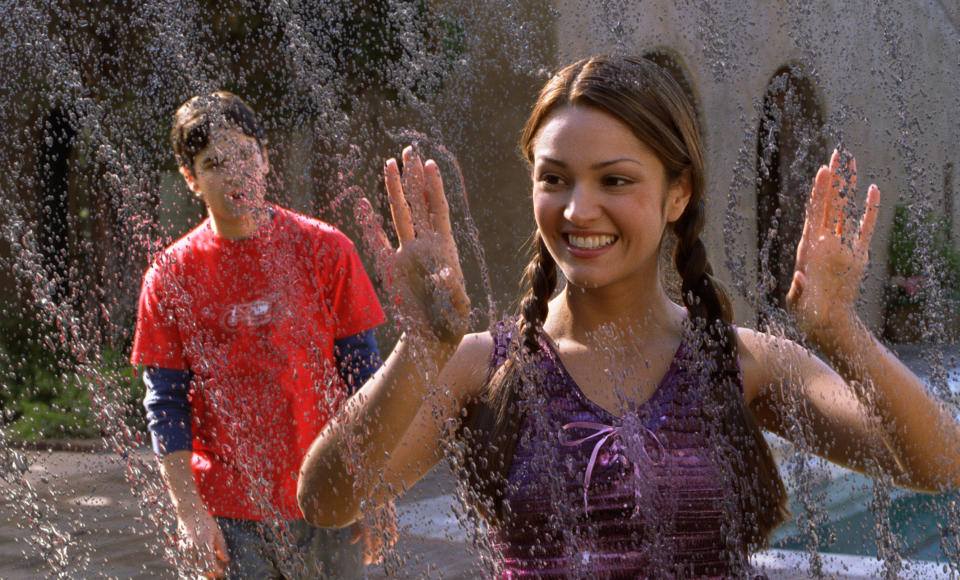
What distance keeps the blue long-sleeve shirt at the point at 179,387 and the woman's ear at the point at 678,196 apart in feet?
1.61

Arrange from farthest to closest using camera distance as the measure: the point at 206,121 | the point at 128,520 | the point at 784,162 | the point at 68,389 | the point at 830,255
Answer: the point at 128,520 → the point at 68,389 → the point at 206,121 → the point at 784,162 → the point at 830,255

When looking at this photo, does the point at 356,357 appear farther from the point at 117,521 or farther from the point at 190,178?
the point at 117,521

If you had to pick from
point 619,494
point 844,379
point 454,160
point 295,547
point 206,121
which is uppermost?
point 206,121

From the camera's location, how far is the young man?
1398mm

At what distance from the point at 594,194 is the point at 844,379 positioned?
0.37m

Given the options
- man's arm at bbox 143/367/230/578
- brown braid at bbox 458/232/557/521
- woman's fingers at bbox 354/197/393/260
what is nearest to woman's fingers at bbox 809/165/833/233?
brown braid at bbox 458/232/557/521

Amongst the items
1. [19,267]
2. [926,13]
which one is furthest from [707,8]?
[19,267]

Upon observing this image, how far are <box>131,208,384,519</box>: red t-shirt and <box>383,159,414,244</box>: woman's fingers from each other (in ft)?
1.05

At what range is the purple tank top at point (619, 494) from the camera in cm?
117

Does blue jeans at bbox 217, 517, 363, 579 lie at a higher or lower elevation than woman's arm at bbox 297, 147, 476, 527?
lower

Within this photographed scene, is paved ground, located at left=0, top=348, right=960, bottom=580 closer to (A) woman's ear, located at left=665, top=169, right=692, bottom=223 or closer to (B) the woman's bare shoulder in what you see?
(B) the woman's bare shoulder

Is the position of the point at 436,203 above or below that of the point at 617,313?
above

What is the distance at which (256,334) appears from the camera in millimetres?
1449

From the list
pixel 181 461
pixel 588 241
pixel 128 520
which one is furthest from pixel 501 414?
pixel 128 520
